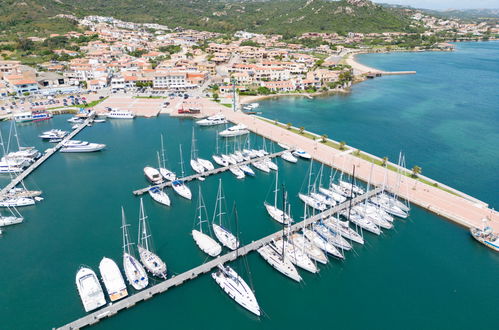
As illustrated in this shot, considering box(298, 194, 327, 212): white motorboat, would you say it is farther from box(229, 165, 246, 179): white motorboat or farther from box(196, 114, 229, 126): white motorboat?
box(196, 114, 229, 126): white motorboat

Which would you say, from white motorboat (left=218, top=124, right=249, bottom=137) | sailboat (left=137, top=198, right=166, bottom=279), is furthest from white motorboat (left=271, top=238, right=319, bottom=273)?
white motorboat (left=218, top=124, right=249, bottom=137)

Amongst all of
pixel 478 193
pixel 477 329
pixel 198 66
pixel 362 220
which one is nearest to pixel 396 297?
pixel 477 329

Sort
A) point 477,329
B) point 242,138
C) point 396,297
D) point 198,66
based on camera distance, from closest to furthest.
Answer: point 477,329, point 396,297, point 242,138, point 198,66

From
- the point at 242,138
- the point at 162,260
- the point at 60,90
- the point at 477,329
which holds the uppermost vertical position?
the point at 60,90

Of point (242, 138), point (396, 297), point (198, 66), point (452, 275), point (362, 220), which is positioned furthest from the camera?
point (198, 66)

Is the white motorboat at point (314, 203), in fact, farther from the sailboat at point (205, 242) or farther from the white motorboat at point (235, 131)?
the white motorboat at point (235, 131)

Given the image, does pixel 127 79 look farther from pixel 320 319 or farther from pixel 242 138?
pixel 320 319

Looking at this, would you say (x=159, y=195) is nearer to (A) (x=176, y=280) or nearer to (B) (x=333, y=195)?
(A) (x=176, y=280)

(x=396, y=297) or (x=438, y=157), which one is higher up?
(x=438, y=157)
